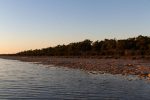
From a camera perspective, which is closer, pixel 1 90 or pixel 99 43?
pixel 1 90

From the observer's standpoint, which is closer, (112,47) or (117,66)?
(117,66)

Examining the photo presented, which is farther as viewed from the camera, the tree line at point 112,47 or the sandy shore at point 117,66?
the tree line at point 112,47

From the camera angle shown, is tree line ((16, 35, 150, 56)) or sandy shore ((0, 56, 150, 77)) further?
tree line ((16, 35, 150, 56))

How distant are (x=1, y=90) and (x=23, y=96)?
3.06 metres

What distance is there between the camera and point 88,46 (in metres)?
155

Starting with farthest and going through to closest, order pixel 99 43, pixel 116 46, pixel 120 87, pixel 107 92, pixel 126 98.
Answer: pixel 99 43, pixel 116 46, pixel 120 87, pixel 107 92, pixel 126 98

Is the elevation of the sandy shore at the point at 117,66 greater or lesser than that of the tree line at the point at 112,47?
lesser

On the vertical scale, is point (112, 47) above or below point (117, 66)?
above

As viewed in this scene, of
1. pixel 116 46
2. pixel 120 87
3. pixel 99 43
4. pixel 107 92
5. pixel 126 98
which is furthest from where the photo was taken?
pixel 99 43

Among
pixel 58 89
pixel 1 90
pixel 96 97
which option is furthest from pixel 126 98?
pixel 1 90

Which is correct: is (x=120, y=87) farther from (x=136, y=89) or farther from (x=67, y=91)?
(x=67, y=91)

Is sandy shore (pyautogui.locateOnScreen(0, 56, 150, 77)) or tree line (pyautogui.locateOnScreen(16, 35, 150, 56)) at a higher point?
tree line (pyautogui.locateOnScreen(16, 35, 150, 56))

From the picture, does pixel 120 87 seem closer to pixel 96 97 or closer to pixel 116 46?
pixel 96 97

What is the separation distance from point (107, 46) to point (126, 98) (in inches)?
4626
